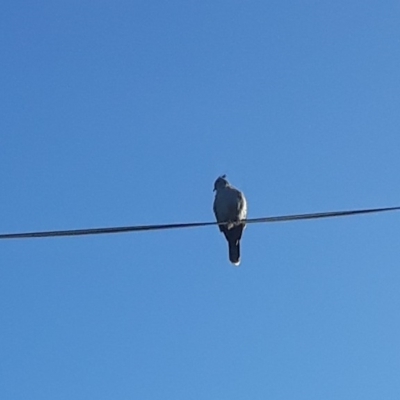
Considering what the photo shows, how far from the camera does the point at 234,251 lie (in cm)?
1404

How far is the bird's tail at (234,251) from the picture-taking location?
1402 centimetres

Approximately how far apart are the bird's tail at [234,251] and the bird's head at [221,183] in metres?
0.98

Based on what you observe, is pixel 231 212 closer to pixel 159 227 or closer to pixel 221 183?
pixel 221 183

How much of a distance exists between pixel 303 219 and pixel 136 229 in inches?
51.7

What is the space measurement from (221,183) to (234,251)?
1208 mm

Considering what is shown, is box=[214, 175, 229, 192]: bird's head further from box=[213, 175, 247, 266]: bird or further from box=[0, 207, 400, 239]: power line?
box=[0, 207, 400, 239]: power line

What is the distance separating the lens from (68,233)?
8.09m

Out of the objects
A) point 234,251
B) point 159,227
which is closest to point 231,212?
point 234,251

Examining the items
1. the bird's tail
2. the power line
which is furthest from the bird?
the power line

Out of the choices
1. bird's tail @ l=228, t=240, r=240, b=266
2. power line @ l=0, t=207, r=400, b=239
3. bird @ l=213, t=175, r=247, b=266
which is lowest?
power line @ l=0, t=207, r=400, b=239

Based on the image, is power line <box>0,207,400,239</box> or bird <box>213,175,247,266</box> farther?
bird <box>213,175,247,266</box>

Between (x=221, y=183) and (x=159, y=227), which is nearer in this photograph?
(x=159, y=227)

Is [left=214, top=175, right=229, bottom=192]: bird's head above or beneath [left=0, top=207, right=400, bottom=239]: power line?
above

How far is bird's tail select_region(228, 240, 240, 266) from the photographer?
1402 centimetres
